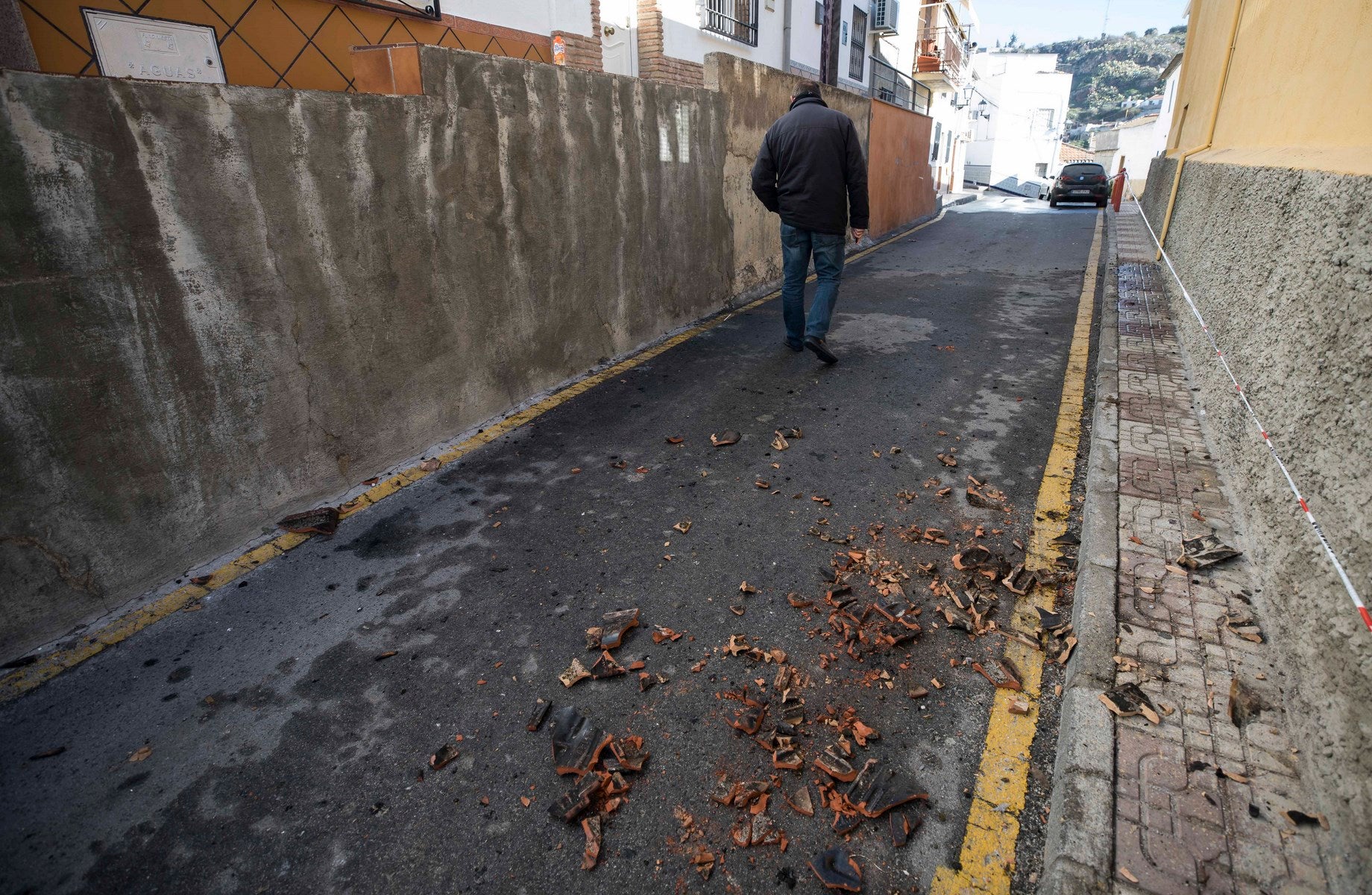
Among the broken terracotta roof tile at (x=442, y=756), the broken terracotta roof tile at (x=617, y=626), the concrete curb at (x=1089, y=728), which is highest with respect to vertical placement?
the concrete curb at (x=1089, y=728)

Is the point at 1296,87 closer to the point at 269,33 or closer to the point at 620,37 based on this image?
the point at 269,33

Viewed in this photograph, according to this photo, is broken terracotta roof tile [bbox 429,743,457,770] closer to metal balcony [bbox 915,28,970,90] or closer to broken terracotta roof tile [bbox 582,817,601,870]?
broken terracotta roof tile [bbox 582,817,601,870]

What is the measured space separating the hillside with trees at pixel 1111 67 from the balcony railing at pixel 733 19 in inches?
2949

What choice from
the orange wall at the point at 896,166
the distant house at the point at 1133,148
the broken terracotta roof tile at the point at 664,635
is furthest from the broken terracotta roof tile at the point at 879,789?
the distant house at the point at 1133,148

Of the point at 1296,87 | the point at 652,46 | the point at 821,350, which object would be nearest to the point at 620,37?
the point at 652,46

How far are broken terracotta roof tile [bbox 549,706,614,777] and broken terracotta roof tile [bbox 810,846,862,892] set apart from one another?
765mm

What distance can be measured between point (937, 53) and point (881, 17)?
8.79m

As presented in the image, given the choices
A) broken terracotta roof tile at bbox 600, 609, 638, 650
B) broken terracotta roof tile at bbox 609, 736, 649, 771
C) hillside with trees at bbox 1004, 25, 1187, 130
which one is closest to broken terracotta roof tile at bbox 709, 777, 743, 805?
broken terracotta roof tile at bbox 609, 736, 649, 771

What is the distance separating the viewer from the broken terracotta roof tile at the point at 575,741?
2273 millimetres

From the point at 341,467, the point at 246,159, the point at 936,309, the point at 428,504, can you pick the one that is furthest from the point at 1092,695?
the point at 936,309

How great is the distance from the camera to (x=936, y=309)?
8.16 m

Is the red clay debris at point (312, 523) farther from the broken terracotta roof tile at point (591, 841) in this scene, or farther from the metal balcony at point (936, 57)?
the metal balcony at point (936, 57)

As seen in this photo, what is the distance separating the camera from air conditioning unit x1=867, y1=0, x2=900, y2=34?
22766mm

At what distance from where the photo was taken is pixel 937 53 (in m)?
30.0
